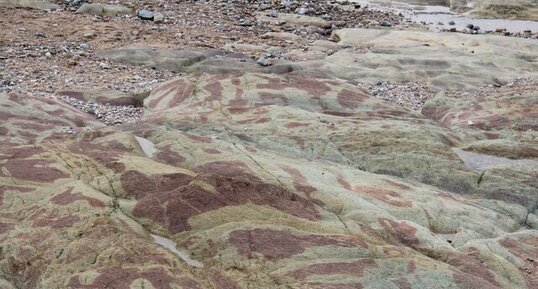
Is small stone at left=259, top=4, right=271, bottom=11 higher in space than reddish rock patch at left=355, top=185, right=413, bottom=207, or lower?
lower

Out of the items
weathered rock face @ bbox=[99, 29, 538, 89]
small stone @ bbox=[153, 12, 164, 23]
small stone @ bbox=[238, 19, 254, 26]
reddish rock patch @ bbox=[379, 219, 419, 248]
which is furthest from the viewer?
small stone @ bbox=[238, 19, 254, 26]

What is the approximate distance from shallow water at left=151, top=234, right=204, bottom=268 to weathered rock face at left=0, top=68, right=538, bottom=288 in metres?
0.08

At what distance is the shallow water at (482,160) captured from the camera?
596 inches

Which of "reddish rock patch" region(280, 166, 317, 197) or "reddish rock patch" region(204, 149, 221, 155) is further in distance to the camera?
"reddish rock patch" region(204, 149, 221, 155)

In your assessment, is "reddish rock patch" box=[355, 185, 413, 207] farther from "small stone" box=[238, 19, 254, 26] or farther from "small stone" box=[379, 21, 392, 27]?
"small stone" box=[379, 21, 392, 27]

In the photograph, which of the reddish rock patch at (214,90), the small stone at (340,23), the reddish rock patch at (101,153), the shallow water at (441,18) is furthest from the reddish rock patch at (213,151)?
the shallow water at (441,18)

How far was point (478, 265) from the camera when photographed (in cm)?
959

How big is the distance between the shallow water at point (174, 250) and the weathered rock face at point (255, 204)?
0.08 meters

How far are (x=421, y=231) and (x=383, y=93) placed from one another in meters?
12.8

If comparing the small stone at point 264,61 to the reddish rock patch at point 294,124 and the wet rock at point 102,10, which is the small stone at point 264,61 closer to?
the reddish rock patch at point 294,124

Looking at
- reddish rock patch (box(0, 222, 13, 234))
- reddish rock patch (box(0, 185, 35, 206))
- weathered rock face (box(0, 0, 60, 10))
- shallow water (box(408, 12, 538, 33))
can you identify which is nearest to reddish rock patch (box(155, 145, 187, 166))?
reddish rock patch (box(0, 185, 35, 206))

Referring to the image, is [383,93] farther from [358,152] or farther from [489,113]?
[358,152]

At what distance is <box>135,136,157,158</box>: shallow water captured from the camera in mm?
12419

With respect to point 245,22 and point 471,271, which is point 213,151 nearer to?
point 471,271
